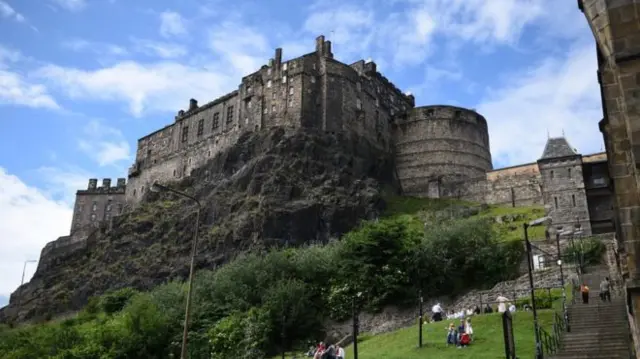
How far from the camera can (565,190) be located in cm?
5009

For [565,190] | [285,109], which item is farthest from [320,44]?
[565,190]

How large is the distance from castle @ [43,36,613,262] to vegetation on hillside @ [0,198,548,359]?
25.5m

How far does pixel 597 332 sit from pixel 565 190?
30.0 meters

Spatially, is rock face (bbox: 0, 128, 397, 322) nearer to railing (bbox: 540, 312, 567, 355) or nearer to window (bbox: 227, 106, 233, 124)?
window (bbox: 227, 106, 233, 124)

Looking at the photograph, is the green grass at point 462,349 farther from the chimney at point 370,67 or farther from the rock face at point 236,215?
the chimney at point 370,67

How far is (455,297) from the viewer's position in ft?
129

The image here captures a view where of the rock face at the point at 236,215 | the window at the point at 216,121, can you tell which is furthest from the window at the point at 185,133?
the rock face at the point at 236,215

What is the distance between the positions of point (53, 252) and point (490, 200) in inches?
2348

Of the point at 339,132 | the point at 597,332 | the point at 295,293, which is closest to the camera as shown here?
the point at 597,332

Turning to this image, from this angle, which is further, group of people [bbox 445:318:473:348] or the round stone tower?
the round stone tower

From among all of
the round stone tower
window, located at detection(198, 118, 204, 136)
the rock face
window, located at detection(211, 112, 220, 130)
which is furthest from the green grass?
window, located at detection(198, 118, 204, 136)

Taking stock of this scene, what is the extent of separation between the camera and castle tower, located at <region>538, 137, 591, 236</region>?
48531 millimetres

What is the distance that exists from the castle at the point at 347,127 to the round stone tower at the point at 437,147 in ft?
0.42

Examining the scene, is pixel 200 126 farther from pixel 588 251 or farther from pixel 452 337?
pixel 452 337
